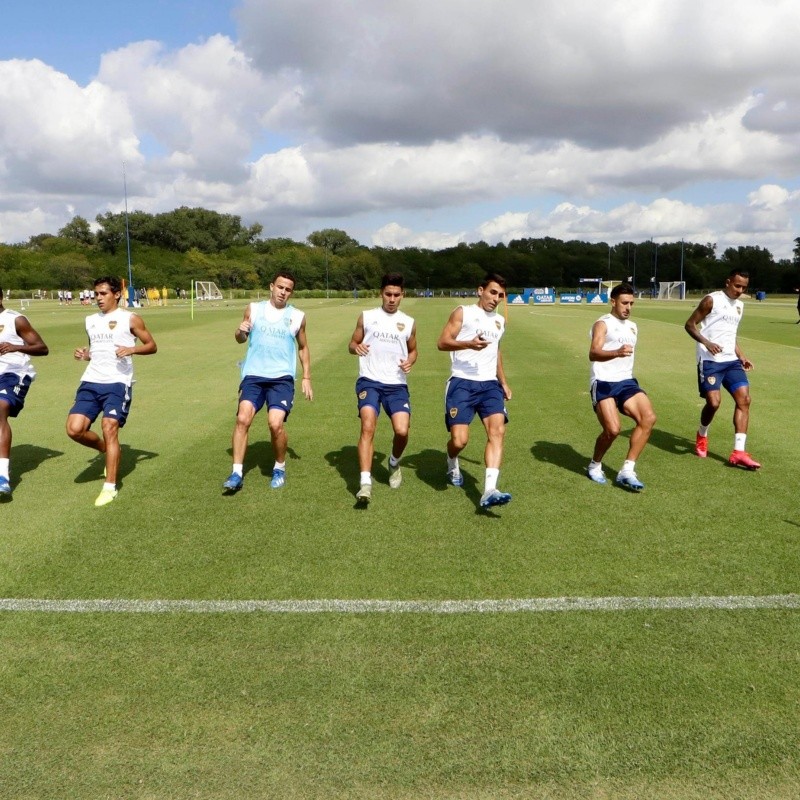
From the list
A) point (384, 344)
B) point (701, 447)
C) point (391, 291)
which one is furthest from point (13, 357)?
point (701, 447)

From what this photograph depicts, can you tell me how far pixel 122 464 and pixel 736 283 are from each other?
727cm

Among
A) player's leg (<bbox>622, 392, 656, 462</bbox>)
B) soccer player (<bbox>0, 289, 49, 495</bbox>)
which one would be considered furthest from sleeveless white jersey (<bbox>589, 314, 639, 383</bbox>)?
soccer player (<bbox>0, 289, 49, 495</bbox>)

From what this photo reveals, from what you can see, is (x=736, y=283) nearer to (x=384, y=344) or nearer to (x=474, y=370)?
(x=474, y=370)

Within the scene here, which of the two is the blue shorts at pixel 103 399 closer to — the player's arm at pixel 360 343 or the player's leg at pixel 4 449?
the player's leg at pixel 4 449

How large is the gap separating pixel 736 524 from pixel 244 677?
4.19 meters

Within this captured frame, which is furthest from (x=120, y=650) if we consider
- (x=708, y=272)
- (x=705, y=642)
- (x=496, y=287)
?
(x=708, y=272)

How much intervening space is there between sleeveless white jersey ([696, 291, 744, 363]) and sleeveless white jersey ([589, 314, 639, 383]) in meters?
1.61

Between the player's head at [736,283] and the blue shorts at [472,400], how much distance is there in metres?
3.45

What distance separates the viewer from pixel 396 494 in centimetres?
664

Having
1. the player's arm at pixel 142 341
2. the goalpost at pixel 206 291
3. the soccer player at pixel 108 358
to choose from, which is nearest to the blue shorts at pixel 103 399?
the soccer player at pixel 108 358

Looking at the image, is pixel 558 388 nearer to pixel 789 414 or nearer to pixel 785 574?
pixel 789 414

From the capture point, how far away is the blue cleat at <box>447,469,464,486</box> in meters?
6.96

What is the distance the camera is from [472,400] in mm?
6465

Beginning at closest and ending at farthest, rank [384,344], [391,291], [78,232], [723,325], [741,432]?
[391,291]
[384,344]
[741,432]
[723,325]
[78,232]
